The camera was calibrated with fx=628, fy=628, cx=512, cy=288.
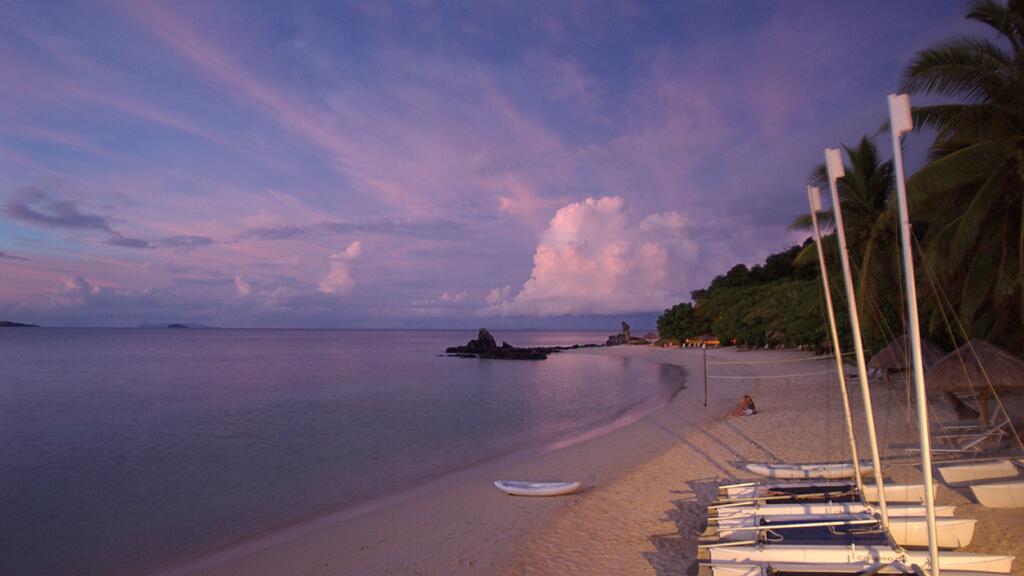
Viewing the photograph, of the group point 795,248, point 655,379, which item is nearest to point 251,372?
point 655,379

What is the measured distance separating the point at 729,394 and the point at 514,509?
16.5 metres

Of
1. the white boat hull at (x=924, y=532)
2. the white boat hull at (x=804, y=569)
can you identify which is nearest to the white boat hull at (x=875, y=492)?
Answer: the white boat hull at (x=924, y=532)

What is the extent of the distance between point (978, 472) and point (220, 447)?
59.1 feet

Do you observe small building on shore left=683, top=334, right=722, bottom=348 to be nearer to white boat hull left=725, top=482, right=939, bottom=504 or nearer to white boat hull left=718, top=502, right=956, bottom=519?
white boat hull left=725, top=482, right=939, bottom=504

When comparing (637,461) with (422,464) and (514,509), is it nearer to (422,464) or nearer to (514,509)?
(514,509)

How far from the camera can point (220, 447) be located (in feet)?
60.4

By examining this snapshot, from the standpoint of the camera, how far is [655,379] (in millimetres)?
37375

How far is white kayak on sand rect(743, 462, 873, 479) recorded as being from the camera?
Result: 31.1 ft

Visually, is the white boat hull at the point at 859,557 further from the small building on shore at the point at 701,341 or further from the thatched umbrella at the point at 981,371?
the small building on shore at the point at 701,341

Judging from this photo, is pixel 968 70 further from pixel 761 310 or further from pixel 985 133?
pixel 761 310

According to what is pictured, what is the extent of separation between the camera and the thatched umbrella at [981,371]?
10.9 m

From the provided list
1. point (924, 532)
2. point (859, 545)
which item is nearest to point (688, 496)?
point (924, 532)

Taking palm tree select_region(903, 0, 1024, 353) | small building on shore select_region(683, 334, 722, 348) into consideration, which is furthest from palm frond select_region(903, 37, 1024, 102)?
small building on shore select_region(683, 334, 722, 348)

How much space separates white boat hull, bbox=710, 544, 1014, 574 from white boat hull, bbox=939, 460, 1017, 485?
11.1 ft
